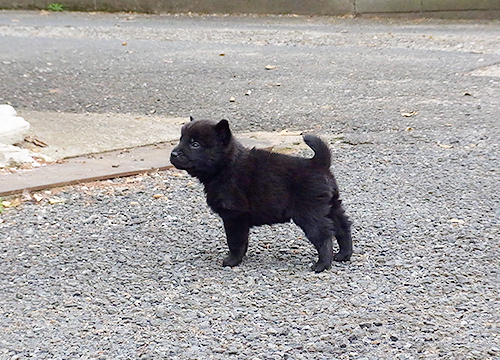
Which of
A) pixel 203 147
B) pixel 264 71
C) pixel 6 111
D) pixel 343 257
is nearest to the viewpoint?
pixel 203 147

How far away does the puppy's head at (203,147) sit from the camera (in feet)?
13.3

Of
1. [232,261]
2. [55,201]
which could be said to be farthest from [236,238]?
[55,201]

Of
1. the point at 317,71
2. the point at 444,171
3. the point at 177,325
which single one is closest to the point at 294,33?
the point at 317,71

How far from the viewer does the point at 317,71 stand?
32.8 ft

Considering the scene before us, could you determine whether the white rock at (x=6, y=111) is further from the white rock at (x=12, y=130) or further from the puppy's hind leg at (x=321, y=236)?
the puppy's hind leg at (x=321, y=236)

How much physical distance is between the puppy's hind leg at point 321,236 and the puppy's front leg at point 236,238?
374 mm

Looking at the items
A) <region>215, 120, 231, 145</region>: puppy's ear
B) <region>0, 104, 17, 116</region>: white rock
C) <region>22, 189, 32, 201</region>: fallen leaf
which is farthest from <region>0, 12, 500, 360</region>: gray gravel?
<region>0, 104, 17, 116</region>: white rock

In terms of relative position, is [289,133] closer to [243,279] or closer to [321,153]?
[321,153]

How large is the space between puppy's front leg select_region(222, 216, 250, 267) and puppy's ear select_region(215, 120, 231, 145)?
46 centimetres

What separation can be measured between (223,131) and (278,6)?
12.5 meters

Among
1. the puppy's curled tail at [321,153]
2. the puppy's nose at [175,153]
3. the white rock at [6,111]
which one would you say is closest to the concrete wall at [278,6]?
the white rock at [6,111]

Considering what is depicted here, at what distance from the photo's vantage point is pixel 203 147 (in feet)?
13.4

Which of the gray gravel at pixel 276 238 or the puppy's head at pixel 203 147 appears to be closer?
the gray gravel at pixel 276 238

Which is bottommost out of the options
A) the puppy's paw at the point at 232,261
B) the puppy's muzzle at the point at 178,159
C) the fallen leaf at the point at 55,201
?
the fallen leaf at the point at 55,201
